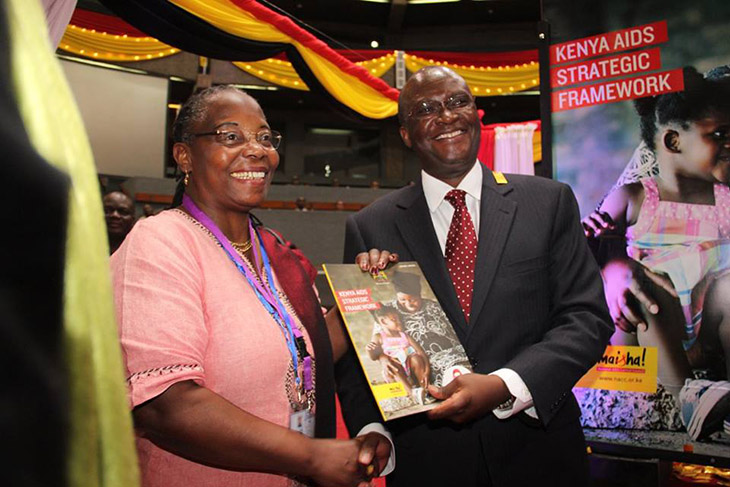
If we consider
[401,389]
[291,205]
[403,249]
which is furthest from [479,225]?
[291,205]

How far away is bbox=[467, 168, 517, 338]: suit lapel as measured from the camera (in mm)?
1690

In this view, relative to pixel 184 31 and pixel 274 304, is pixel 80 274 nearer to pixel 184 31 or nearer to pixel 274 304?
pixel 274 304

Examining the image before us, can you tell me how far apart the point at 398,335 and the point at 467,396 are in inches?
9.4

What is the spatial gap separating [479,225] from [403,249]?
27 cm

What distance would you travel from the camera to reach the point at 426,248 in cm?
182

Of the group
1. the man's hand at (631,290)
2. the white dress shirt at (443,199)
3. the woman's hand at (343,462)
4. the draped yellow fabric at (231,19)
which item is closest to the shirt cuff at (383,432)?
the woman's hand at (343,462)

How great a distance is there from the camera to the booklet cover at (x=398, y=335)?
4.44 ft

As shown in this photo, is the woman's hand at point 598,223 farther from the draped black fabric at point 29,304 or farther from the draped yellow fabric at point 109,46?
the draped yellow fabric at point 109,46

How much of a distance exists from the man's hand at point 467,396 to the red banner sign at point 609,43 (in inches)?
96.3

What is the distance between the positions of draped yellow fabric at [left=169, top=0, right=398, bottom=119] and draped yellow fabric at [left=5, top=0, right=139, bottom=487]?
422cm

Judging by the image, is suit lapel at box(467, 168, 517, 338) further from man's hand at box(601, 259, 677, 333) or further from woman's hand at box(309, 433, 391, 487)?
man's hand at box(601, 259, 677, 333)

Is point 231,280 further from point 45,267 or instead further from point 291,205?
point 291,205

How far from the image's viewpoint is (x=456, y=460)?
1657mm

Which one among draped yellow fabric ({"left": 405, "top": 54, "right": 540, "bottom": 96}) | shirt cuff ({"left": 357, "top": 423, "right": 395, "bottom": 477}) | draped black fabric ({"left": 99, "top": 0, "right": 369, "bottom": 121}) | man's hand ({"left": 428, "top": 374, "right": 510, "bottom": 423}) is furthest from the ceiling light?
man's hand ({"left": 428, "top": 374, "right": 510, "bottom": 423})
